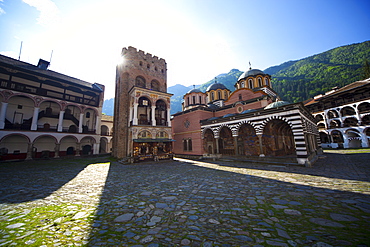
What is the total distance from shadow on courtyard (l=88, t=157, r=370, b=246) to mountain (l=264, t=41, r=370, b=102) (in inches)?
2731

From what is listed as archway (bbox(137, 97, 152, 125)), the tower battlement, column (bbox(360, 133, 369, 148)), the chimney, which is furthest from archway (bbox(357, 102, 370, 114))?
the chimney

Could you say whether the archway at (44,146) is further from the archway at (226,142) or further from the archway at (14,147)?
the archway at (226,142)

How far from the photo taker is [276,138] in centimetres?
1778

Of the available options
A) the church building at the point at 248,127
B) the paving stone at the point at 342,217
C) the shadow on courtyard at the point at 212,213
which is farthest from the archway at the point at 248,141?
the paving stone at the point at 342,217

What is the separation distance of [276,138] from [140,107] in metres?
19.4

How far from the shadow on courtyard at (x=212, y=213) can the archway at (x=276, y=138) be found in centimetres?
1171

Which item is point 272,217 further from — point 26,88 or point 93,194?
point 26,88

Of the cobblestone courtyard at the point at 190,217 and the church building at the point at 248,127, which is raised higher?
the church building at the point at 248,127

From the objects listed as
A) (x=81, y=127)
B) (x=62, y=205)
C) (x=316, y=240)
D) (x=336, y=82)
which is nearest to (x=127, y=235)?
(x=62, y=205)

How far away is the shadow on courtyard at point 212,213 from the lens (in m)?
2.63

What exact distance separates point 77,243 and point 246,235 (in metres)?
3.15

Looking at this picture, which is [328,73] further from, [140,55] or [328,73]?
[140,55]

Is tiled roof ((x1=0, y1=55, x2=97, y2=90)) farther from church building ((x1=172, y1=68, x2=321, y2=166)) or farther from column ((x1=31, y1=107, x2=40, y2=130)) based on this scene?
church building ((x1=172, y1=68, x2=321, y2=166))

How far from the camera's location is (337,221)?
3.10m
